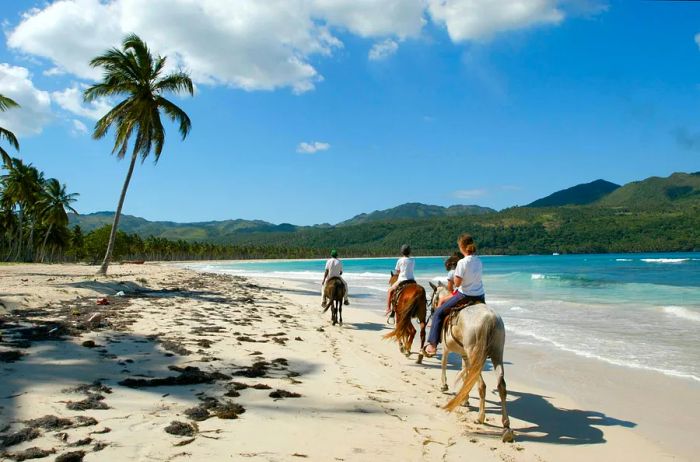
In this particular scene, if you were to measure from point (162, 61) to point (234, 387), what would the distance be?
72.6ft

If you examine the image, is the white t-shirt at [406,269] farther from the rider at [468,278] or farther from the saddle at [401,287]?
the rider at [468,278]

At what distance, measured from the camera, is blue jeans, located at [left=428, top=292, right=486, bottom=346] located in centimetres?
671

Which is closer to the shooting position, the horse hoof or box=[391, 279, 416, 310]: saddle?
the horse hoof

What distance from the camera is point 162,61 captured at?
22938mm

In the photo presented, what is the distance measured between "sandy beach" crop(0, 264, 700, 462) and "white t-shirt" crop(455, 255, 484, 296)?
5.75ft

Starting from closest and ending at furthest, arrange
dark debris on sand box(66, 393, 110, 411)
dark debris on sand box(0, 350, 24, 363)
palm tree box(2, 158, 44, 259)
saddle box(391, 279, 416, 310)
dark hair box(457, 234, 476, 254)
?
dark debris on sand box(66, 393, 110, 411) < dark debris on sand box(0, 350, 24, 363) < dark hair box(457, 234, 476, 254) < saddle box(391, 279, 416, 310) < palm tree box(2, 158, 44, 259)

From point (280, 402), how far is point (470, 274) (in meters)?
3.34

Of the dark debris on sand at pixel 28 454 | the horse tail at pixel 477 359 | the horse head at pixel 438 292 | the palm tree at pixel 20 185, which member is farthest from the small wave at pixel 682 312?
the palm tree at pixel 20 185

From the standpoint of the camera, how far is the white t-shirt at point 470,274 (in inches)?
259

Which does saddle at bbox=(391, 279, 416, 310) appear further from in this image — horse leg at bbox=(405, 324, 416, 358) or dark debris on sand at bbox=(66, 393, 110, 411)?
dark debris on sand at bbox=(66, 393, 110, 411)

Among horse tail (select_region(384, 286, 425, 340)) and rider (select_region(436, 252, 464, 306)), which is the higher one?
rider (select_region(436, 252, 464, 306))

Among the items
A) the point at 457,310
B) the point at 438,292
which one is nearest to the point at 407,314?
the point at 438,292

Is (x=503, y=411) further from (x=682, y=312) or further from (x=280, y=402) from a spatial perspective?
(x=682, y=312)

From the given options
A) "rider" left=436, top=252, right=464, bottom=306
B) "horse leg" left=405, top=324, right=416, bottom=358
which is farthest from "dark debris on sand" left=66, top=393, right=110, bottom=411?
"horse leg" left=405, top=324, right=416, bottom=358
